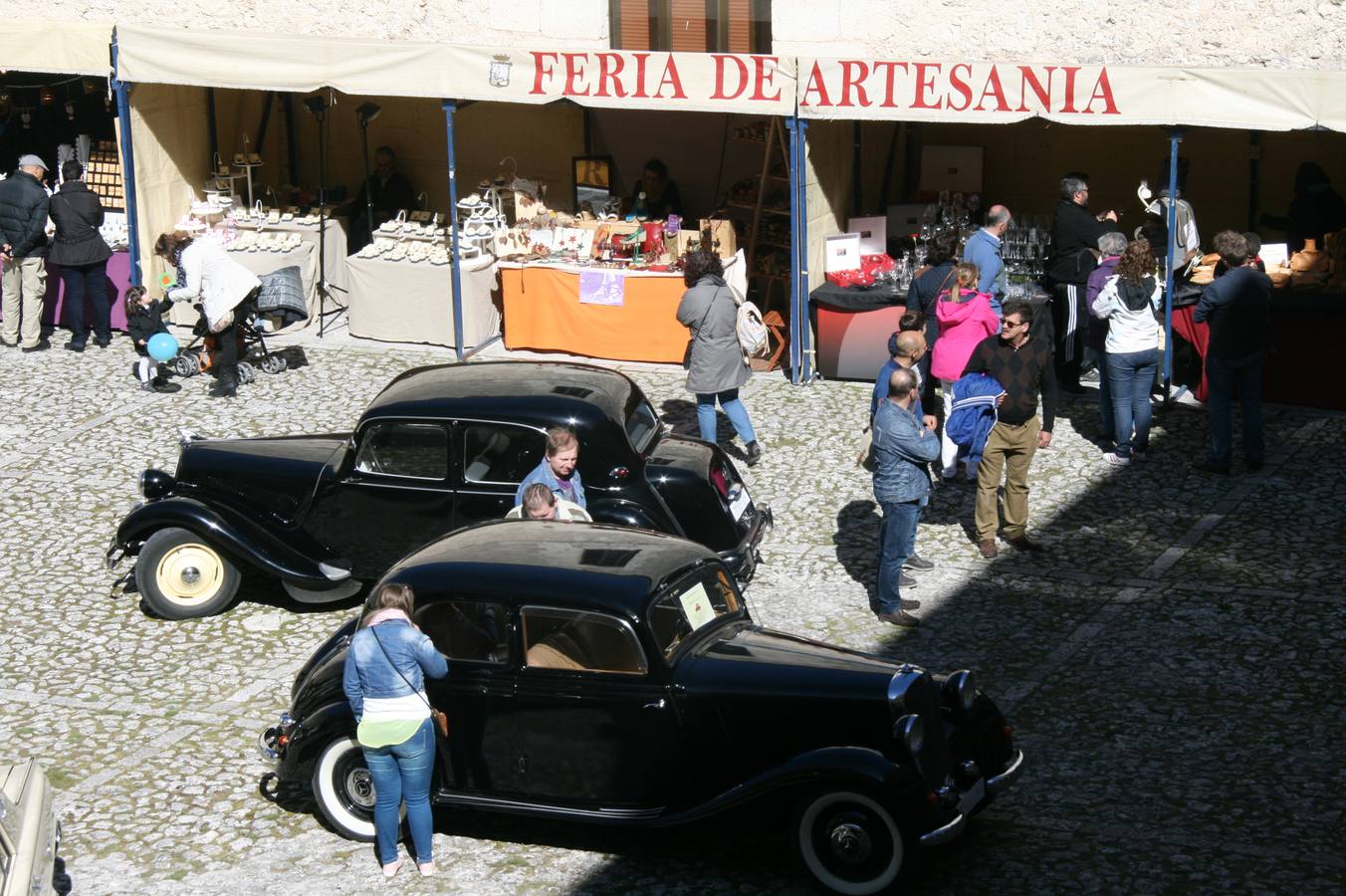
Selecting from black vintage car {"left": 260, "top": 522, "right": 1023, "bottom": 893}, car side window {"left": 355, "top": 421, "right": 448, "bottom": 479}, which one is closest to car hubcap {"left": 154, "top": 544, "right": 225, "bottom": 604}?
car side window {"left": 355, "top": 421, "right": 448, "bottom": 479}

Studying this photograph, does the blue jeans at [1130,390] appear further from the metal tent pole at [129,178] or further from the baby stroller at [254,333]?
the metal tent pole at [129,178]

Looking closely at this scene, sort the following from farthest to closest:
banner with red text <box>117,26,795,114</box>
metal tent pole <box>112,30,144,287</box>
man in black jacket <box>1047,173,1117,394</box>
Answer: metal tent pole <box>112,30,144,287</box>, banner with red text <box>117,26,795,114</box>, man in black jacket <box>1047,173,1117,394</box>

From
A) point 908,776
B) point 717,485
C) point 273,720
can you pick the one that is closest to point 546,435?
point 717,485

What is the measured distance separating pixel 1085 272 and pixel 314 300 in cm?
796

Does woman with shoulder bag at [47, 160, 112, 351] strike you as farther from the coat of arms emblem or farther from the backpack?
the backpack

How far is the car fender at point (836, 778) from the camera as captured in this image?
21.2 feet

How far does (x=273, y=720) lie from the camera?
342 inches

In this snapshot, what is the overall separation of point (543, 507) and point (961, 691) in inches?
92.8

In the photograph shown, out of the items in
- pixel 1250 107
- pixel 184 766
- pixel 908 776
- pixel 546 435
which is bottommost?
pixel 184 766

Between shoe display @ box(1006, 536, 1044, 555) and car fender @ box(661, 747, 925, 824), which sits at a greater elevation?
car fender @ box(661, 747, 925, 824)

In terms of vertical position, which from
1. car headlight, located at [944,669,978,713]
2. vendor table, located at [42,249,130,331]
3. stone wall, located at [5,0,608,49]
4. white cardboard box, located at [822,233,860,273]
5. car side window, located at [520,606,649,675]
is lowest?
car headlight, located at [944,669,978,713]

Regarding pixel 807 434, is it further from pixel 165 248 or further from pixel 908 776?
pixel 908 776

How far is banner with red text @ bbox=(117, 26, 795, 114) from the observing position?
13.7m

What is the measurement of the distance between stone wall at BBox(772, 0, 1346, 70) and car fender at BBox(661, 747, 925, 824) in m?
9.62
